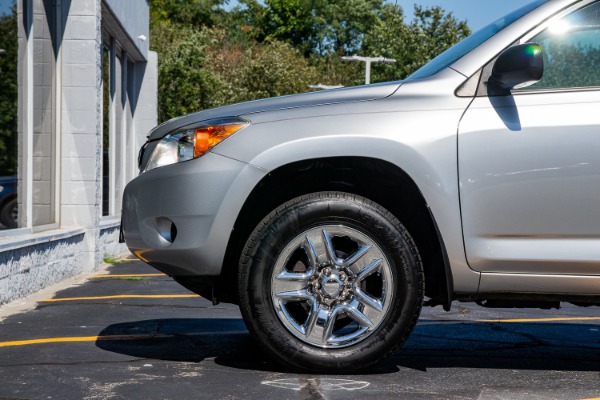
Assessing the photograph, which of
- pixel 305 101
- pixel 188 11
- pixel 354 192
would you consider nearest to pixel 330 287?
pixel 354 192

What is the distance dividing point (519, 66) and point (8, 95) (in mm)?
5716

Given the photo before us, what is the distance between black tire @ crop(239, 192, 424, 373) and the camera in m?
4.99

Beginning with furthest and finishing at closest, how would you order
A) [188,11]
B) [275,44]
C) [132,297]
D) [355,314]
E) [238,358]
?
[188,11], [275,44], [132,297], [238,358], [355,314]

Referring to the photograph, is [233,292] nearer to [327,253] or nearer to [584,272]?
[327,253]

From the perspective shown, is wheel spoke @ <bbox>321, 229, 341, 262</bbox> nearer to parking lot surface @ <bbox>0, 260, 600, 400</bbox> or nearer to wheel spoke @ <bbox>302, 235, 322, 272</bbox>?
wheel spoke @ <bbox>302, 235, 322, 272</bbox>

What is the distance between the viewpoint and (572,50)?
5.06 m

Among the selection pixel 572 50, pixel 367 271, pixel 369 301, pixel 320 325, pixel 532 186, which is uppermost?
pixel 572 50

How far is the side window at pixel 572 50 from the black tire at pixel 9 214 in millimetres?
5453

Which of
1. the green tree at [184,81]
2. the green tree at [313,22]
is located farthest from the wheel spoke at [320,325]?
the green tree at [313,22]

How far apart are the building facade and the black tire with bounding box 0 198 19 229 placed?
1 centimetres

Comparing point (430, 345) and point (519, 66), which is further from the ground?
point (519, 66)

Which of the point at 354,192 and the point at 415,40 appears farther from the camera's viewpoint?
the point at 415,40

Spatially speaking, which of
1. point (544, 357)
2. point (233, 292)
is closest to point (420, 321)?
point (544, 357)

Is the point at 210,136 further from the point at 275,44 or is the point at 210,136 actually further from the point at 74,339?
the point at 275,44
